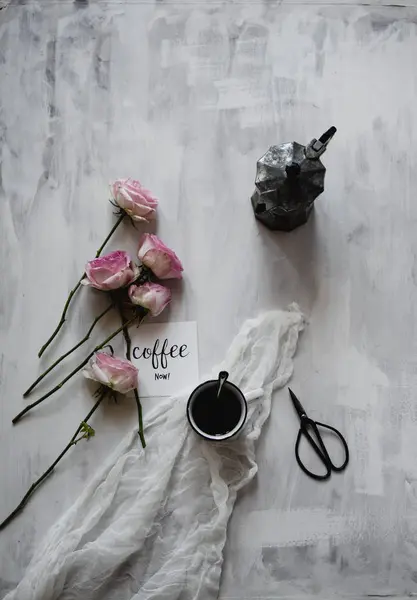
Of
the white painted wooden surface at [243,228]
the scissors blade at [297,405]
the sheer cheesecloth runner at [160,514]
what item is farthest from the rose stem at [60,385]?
the scissors blade at [297,405]

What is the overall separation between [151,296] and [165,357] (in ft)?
0.37

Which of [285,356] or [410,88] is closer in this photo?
[285,356]

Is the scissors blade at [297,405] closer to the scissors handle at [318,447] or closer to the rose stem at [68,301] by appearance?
the scissors handle at [318,447]

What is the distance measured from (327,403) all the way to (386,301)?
0.21 metres

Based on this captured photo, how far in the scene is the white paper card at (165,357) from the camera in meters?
0.99

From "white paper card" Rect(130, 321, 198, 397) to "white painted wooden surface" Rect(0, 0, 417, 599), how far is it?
0.08 feet

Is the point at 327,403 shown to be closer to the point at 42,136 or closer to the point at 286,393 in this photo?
the point at 286,393

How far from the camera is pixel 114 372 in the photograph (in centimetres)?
93

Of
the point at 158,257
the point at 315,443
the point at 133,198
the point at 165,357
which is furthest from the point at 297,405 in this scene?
the point at 133,198

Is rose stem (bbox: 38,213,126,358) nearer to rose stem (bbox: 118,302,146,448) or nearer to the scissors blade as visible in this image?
rose stem (bbox: 118,302,146,448)

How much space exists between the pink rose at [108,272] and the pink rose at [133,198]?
0.08 m

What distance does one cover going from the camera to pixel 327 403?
39.4 inches

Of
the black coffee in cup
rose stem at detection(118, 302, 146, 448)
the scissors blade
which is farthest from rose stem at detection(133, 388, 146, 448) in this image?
the scissors blade

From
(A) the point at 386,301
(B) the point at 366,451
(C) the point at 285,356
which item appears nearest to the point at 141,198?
(C) the point at 285,356
